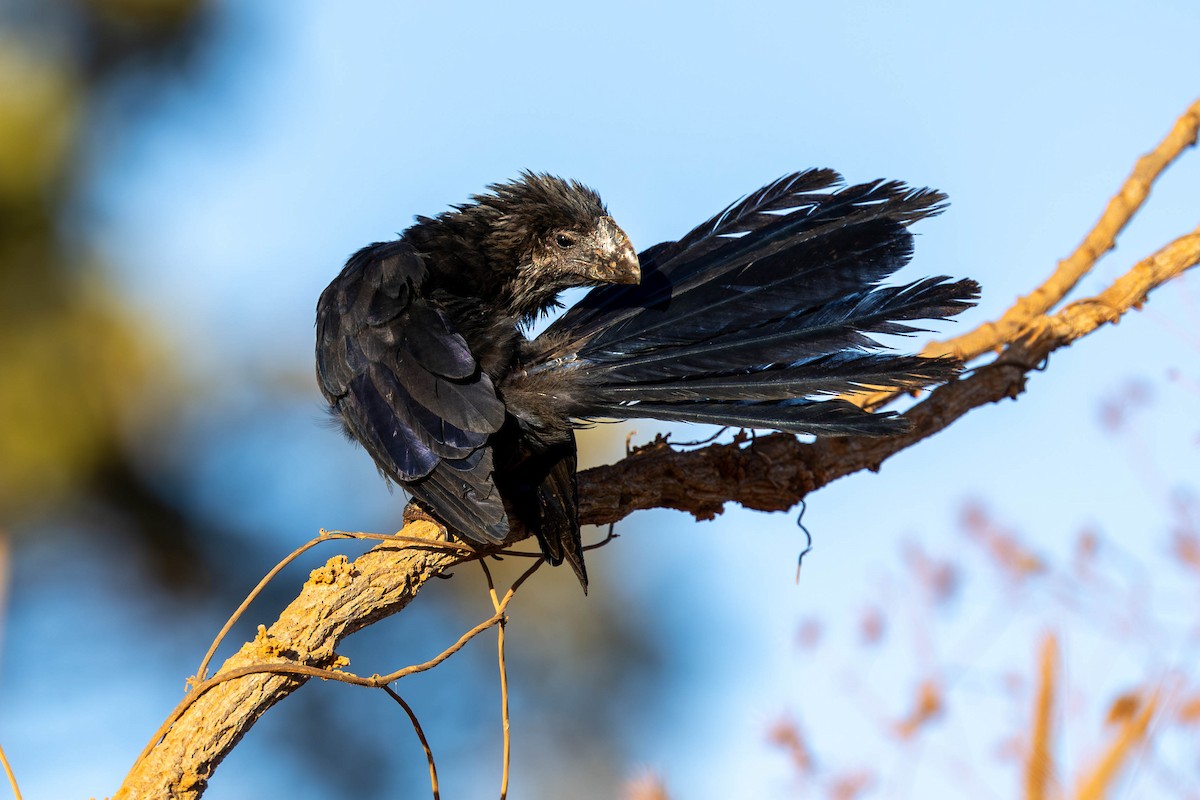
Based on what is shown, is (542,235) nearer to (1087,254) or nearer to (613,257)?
(613,257)

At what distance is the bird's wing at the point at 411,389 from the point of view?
90.6 inches

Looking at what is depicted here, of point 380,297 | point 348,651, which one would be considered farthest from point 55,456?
point 380,297

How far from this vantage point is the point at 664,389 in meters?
2.51

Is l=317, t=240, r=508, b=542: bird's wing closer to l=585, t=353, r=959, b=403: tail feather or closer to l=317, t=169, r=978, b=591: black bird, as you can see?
l=317, t=169, r=978, b=591: black bird

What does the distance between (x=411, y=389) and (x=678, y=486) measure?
2.34ft

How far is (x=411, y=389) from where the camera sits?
2447mm

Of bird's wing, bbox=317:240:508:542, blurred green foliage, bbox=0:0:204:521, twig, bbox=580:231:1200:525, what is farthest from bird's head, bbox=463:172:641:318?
blurred green foliage, bbox=0:0:204:521

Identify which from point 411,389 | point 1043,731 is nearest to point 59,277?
point 411,389

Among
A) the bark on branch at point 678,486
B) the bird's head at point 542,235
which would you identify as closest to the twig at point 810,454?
the bark on branch at point 678,486

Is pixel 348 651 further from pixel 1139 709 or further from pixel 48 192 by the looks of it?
pixel 1139 709

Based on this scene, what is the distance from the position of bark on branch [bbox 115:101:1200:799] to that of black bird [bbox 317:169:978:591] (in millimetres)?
181

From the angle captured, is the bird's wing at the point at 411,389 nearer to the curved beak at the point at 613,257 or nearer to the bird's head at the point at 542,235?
the bird's head at the point at 542,235

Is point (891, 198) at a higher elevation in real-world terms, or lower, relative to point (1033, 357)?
higher

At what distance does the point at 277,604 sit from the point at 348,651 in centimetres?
60
